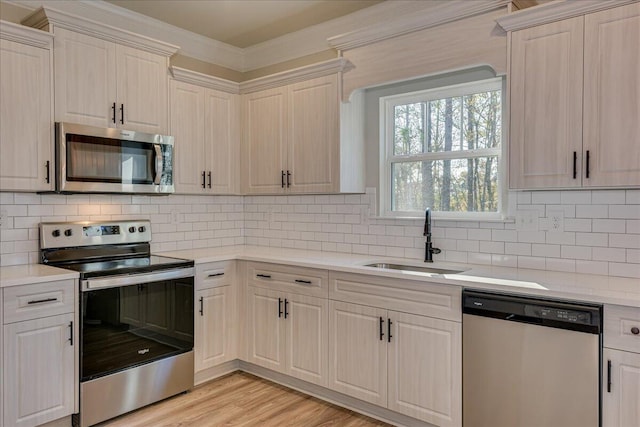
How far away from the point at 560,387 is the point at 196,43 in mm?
3601

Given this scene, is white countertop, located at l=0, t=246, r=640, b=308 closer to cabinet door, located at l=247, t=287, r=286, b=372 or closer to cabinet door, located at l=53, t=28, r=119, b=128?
cabinet door, located at l=247, t=287, r=286, b=372

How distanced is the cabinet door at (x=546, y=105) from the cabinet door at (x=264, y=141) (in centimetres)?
176

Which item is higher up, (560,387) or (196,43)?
(196,43)

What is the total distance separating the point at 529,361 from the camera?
207cm

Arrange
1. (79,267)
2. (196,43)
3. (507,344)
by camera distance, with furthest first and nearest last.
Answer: (196,43), (79,267), (507,344)

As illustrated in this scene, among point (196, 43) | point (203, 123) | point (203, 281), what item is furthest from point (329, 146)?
point (196, 43)

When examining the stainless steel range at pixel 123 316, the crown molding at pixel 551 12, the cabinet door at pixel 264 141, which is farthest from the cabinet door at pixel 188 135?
the crown molding at pixel 551 12

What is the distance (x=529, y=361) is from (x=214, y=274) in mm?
2136

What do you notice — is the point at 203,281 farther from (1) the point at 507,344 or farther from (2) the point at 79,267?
(1) the point at 507,344

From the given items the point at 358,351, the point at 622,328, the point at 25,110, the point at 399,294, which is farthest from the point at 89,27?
the point at 622,328

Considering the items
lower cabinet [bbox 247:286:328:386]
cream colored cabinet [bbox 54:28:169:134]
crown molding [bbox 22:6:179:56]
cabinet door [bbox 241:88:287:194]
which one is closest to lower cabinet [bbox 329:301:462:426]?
lower cabinet [bbox 247:286:328:386]

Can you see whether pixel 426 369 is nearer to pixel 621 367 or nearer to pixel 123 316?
pixel 621 367

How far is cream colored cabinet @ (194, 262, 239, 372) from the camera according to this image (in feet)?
10.5

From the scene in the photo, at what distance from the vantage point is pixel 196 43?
385cm
